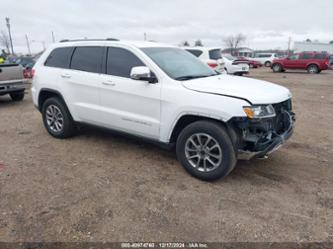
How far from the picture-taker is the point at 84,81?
4562mm

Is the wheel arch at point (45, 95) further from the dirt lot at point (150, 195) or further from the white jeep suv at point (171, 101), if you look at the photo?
the dirt lot at point (150, 195)

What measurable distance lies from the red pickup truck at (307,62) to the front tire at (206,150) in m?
20.9

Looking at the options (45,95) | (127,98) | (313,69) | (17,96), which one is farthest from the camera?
(313,69)

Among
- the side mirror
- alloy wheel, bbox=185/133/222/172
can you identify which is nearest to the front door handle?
the side mirror

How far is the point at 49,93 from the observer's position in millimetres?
5316

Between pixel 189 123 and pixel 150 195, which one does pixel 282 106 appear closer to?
pixel 189 123

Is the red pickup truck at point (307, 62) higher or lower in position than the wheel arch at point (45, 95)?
lower

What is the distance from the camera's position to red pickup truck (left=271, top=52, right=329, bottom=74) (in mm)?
20641

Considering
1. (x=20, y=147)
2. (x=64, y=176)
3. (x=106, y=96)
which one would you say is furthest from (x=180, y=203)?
(x=20, y=147)

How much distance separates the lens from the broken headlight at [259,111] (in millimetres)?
3148

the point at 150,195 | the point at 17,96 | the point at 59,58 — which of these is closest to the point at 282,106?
the point at 150,195

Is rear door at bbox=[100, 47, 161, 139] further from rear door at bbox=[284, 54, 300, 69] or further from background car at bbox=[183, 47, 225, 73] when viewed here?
rear door at bbox=[284, 54, 300, 69]

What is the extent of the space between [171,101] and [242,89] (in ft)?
3.02

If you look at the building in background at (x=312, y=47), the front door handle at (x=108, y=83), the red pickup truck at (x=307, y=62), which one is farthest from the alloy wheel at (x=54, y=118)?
the building in background at (x=312, y=47)
